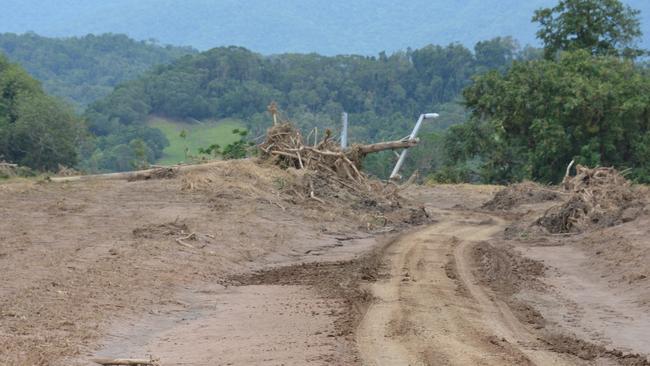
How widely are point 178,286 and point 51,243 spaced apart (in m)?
2.70

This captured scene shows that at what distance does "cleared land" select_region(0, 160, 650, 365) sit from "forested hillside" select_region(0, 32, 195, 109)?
114 m

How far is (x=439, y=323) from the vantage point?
11.1 metres

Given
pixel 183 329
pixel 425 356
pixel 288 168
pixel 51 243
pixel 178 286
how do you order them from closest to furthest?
pixel 425 356, pixel 183 329, pixel 178 286, pixel 51 243, pixel 288 168

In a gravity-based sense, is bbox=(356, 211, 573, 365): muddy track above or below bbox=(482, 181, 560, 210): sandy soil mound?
above

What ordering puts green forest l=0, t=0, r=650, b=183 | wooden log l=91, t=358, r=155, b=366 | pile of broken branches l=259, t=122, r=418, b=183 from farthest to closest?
green forest l=0, t=0, r=650, b=183 → pile of broken branches l=259, t=122, r=418, b=183 → wooden log l=91, t=358, r=155, b=366

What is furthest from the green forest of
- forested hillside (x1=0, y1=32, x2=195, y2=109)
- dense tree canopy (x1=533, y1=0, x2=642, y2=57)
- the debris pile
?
forested hillside (x1=0, y1=32, x2=195, y2=109)

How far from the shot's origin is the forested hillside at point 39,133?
4628cm

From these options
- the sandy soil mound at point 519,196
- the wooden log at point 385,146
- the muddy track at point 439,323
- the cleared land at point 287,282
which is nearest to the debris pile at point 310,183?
the wooden log at point 385,146

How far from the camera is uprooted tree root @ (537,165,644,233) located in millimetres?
21812

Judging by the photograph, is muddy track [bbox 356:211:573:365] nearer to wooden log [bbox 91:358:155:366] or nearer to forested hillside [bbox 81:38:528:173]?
wooden log [bbox 91:358:155:366]

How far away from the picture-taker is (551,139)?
40.0 meters

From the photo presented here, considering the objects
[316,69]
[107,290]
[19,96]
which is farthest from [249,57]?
[107,290]

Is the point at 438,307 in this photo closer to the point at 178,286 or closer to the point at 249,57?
the point at 178,286

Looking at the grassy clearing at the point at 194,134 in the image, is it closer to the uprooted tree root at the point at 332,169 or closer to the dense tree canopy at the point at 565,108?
the dense tree canopy at the point at 565,108
